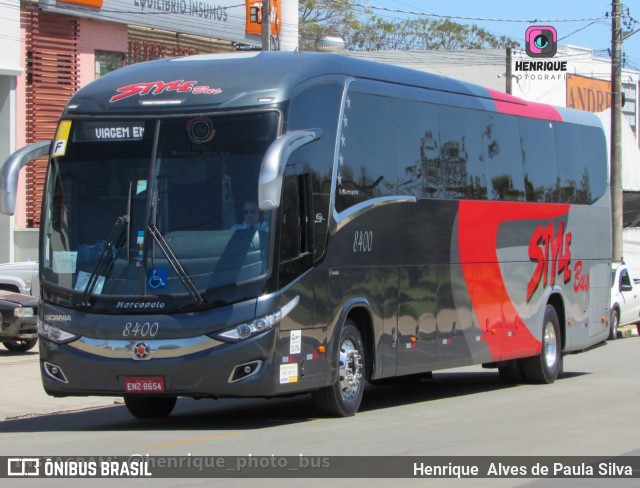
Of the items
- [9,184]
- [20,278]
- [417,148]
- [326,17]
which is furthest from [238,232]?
[326,17]

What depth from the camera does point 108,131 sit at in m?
12.7

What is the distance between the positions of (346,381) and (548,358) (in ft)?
20.8

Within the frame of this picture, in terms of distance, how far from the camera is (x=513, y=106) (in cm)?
1828

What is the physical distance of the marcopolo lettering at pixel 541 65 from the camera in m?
54.5

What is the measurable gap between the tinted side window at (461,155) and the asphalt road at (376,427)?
9.15 ft

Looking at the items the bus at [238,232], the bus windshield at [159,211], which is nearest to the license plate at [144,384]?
the bus at [238,232]

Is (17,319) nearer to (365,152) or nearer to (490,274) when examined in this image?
(490,274)

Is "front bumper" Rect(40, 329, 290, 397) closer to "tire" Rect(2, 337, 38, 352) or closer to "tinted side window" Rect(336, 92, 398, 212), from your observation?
"tinted side window" Rect(336, 92, 398, 212)

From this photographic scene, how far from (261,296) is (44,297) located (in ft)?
7.77

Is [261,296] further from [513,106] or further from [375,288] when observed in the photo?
[513,106]

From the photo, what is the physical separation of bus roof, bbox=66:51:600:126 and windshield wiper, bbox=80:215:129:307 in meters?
1.17

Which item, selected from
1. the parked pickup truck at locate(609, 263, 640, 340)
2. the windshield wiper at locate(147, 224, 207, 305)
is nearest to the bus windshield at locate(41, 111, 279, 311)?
the windshield wiper at locate(147, 224, 207, 305)

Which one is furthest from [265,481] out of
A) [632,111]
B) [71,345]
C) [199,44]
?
[632,111]

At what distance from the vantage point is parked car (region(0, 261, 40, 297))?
84.3ft
